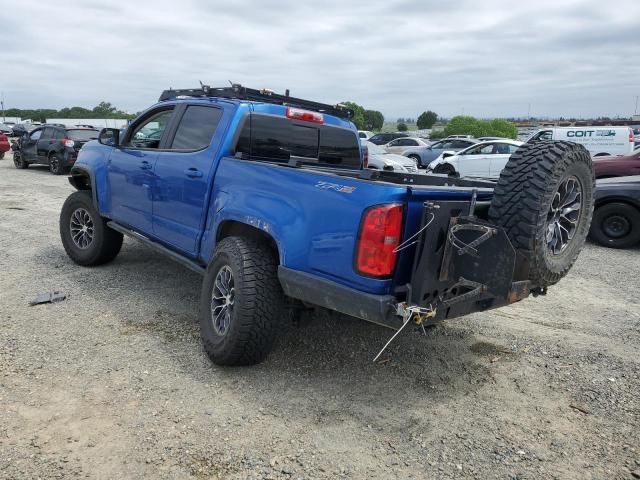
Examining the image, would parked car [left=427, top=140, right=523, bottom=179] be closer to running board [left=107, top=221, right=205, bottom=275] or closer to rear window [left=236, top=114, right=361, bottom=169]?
rear window [left=236, top=114, right=361, bottom=169]

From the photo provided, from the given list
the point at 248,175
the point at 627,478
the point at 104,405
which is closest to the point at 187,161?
the point at 248,175

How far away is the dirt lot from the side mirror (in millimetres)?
1532

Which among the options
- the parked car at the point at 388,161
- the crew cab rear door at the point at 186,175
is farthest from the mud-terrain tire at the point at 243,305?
the parked car at the point at 388,161

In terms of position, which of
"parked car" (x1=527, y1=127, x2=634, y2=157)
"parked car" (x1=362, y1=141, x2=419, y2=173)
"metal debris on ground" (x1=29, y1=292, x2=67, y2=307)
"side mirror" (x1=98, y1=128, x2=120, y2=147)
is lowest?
"metal debris on ground" (x1=29, y1=292, x2=67, y2=307)

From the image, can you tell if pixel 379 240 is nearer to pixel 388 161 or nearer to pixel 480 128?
pixel 388 161

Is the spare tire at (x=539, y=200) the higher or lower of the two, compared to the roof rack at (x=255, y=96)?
lower

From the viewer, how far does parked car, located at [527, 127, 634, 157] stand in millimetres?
19281

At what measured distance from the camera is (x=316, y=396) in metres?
3.40

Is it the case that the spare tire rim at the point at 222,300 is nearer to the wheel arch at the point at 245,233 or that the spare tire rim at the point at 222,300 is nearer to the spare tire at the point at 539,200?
the wheel arch at the point at 245,233

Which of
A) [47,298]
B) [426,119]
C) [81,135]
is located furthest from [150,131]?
[426,119]

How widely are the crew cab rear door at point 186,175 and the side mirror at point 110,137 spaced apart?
1.05m

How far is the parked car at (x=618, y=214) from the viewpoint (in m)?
8.00

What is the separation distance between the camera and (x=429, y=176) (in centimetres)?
477

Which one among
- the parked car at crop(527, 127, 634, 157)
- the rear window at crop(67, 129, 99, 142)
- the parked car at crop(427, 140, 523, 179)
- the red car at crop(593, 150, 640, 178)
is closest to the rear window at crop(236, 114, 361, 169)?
the red car at crop(593, 150, 640, 178)
